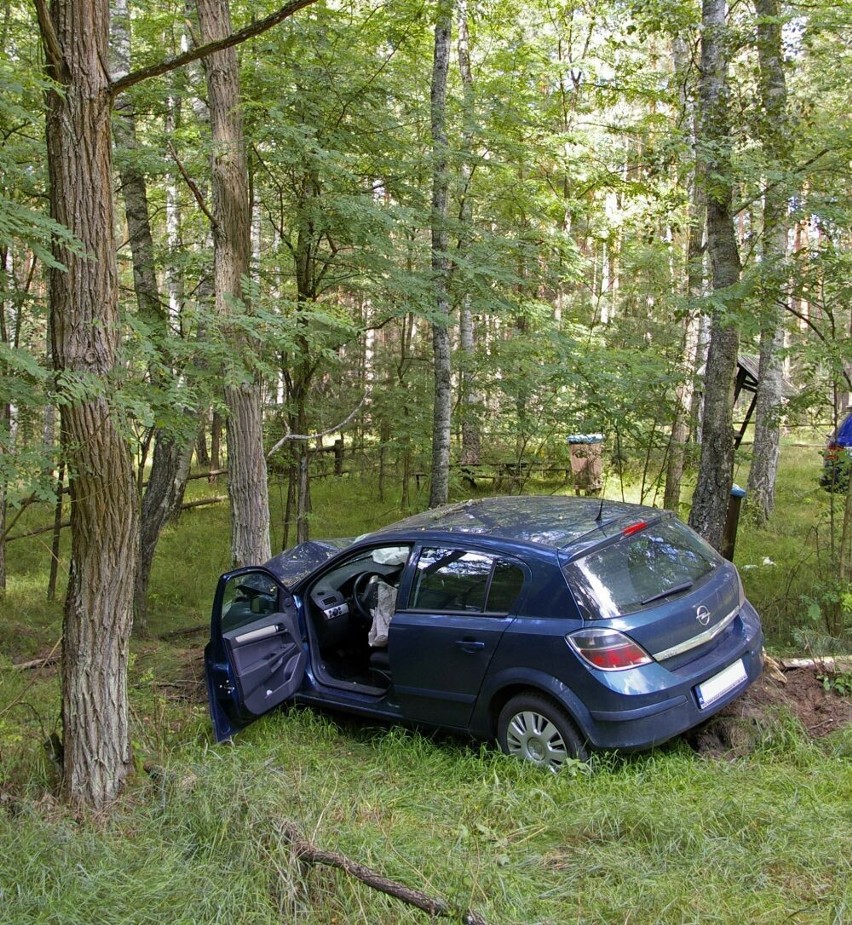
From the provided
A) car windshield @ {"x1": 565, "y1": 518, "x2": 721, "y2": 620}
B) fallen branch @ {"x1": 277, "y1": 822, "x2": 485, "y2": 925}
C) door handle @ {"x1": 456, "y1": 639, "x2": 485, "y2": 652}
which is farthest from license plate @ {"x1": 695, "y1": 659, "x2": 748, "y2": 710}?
fallen branch @ {"x1": 277, "y1": 822, "x2": 485, "y2": 925}

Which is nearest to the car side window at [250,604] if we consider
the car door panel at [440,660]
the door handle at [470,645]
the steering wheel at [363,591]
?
the steering wheel at [363,591]

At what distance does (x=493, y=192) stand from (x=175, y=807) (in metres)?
11.0

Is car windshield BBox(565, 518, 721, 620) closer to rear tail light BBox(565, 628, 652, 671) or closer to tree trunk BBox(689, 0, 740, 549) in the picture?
rear tail light BBox(565, 628, 652, 671)

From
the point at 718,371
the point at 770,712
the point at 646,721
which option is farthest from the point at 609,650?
the point at 718,371

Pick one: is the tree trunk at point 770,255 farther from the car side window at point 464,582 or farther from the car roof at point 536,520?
the car side window at point 464,582

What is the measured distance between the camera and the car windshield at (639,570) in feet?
14.5

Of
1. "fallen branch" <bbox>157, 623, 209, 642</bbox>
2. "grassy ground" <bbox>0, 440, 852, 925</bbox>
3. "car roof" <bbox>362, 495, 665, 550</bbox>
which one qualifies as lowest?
"fallen branch" <bbox>157, 623, 209, 642</bbox>

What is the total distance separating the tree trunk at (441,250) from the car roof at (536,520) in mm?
3528

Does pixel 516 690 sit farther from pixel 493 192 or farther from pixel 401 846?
pixel 493 192

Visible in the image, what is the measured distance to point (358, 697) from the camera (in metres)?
5.36

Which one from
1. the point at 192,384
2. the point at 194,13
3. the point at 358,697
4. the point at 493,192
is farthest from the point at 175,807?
the point at 493,192

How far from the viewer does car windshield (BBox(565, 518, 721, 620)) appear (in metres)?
4.43

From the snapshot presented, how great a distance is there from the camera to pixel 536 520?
5.18 metres

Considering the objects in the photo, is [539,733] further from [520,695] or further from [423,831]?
[423,831]
